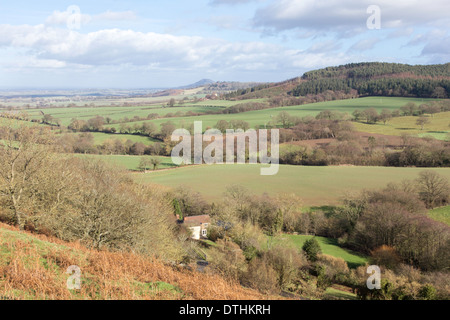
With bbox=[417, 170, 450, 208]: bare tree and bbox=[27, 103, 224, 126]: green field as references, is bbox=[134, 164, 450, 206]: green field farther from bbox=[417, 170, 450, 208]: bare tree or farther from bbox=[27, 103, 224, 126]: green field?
bbox=[27, 103, 224, 126]: green field

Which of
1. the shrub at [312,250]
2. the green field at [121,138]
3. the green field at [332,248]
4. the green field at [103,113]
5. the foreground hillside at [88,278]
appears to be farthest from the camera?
the green field at [103,113]

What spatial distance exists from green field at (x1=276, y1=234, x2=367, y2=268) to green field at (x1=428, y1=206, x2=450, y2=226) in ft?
34.4

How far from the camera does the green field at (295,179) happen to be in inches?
1560

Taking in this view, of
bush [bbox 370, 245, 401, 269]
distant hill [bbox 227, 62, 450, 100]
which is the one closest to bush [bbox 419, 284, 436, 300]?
bush [bbox 370, 245, 401, 269]

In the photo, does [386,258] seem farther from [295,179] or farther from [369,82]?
[369,82]

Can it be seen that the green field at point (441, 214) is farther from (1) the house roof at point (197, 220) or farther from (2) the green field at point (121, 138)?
(2) the green field at point (121, 138)

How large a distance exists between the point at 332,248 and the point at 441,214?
1335 centimetres

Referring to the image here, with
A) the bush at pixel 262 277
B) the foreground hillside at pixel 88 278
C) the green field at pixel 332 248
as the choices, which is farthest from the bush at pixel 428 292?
→ the foreground hillside at pixel 88 278

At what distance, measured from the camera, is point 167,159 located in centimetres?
6119

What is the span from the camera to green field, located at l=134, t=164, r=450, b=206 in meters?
39.6

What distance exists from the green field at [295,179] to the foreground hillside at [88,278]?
91.8 ft

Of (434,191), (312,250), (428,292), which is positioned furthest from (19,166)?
(434,191)
